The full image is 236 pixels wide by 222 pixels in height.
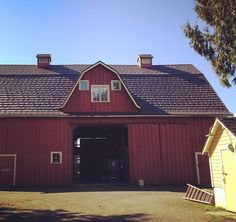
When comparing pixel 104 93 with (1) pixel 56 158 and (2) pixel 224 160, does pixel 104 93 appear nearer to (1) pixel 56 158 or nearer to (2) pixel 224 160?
(1) pixel 56 158

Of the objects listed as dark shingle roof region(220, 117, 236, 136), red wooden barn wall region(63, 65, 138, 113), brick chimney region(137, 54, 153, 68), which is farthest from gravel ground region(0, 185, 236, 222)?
brick chimney region(137, 54, 153, 68)

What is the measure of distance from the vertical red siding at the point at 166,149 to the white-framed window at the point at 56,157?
16.7 feet

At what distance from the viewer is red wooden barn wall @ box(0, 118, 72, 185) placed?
23891 mm

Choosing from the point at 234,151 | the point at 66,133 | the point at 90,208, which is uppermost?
the point at 66,133

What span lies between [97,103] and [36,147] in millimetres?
5530

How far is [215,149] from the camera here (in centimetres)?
1498

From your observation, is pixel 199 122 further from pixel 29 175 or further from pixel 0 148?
pixel 0 148

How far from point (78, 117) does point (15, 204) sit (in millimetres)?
10778

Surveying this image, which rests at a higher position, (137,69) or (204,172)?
(137,69)

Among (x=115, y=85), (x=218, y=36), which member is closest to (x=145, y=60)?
(x=115, y=85)

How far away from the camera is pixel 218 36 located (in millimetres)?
15141

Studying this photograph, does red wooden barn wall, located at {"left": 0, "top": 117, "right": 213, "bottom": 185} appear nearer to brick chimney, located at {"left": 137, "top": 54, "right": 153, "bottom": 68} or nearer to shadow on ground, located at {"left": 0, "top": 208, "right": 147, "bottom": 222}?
brick chimney, located at {"left": 137, "top": 54, "right": 153, "bottom": 68}

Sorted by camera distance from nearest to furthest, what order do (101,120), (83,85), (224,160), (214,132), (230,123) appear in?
(230,123)
(224,160)
(214,132)
(101,120)
(83,85)

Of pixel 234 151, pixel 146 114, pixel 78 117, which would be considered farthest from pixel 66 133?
pixel 234 151
